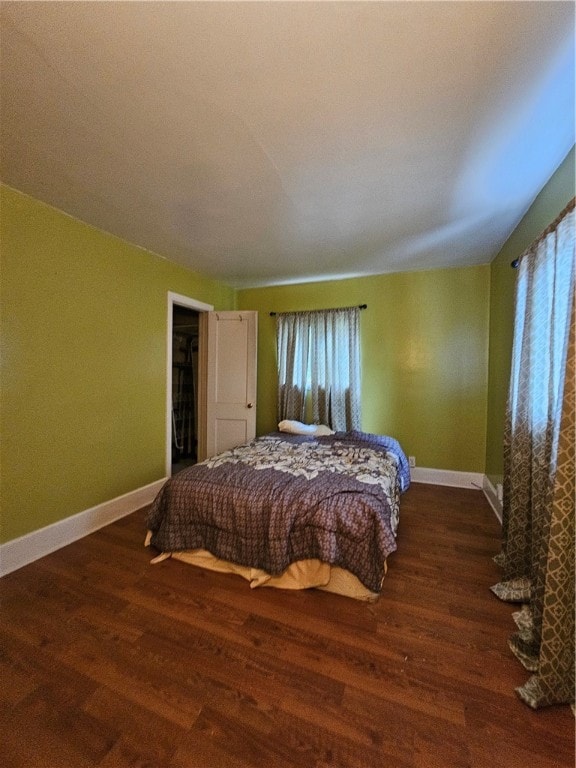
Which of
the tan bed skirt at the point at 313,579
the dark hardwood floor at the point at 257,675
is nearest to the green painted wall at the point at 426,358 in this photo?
the dark hardwood floor at the point at 257,675

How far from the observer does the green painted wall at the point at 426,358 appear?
3314 millimetres

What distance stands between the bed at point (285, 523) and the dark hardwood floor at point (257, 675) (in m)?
0.11

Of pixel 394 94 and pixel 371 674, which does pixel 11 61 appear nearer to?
pixel 394 94

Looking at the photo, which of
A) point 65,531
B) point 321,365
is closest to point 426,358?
point 321,365

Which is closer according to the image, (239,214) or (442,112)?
(442,112)

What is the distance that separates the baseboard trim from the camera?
3312mm

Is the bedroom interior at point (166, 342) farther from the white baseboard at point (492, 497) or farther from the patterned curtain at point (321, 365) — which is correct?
the patterned curtain at point (321, 365)

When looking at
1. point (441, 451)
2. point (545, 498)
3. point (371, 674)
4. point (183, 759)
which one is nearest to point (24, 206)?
point (183, 759)

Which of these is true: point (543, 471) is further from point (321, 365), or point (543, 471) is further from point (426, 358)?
point (321, 365)

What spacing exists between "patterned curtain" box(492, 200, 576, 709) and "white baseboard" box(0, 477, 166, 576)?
279cm

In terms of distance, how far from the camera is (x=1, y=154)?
163 centimetres

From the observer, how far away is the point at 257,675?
1.25 meters

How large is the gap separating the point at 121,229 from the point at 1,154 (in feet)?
2.81

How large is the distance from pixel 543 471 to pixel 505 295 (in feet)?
6.16
